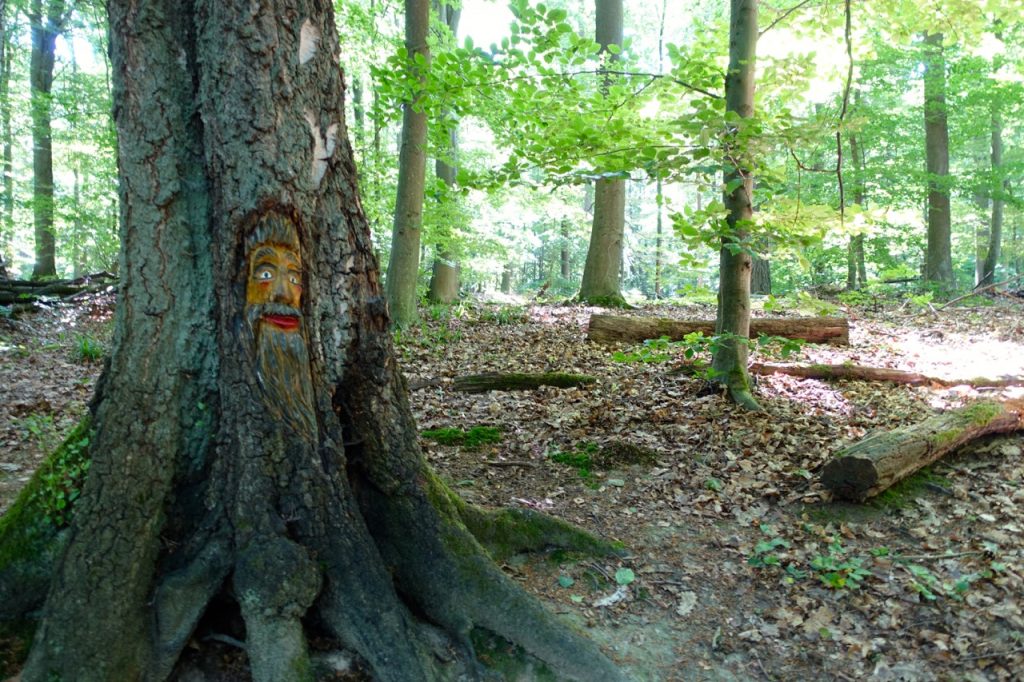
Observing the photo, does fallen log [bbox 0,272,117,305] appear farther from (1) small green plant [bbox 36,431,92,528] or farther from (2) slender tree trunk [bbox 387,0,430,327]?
(1) small green plant [bbox 36,431,92,528]

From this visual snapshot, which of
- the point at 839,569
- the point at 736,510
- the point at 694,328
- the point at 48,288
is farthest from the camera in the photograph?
the point at 48,288

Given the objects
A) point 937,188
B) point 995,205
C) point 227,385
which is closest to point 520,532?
point 227,385

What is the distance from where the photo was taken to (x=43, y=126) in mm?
14719

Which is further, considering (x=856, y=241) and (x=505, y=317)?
(x=856, y=241)

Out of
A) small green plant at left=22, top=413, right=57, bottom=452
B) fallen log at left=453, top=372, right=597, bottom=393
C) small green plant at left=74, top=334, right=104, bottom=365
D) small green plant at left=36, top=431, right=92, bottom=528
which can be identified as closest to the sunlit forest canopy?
fallen log at left=453, top=372, right=597, bottom=393

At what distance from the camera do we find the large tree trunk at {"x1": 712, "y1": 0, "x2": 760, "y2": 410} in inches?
204

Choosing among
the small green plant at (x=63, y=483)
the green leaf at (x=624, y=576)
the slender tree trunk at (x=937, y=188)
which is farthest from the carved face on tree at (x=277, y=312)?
the slender tree trunk at (x=937, y=188)

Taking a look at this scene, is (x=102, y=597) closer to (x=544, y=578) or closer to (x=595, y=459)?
(x=544, y=578)

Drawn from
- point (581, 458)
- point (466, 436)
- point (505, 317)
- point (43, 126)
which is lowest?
point (581, 458)

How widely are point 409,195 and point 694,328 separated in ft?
15.8

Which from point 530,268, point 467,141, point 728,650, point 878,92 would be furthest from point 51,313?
point 530,268

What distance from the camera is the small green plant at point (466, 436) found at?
5660 mm

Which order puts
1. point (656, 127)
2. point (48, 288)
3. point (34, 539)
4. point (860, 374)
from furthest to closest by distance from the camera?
point (48, 288), point (860, 374), point (656, 127), point (34, 539)

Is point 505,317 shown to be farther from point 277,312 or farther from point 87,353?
point 277,312
